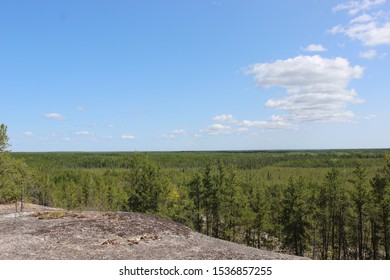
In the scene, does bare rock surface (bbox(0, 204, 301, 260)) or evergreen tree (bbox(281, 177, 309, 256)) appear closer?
bare rock surface (bbox(0, 204, 301, 260))

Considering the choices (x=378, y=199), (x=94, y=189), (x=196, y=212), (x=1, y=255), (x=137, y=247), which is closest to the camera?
(x=1, y=255)

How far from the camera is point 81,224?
20984 millimetres

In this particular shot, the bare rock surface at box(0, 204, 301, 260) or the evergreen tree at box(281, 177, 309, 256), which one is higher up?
the bare rock surface at box(0, 204, 301, 260)

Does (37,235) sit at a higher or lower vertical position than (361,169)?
lower

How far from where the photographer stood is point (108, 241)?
18.4 meters

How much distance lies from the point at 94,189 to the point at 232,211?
47179mm

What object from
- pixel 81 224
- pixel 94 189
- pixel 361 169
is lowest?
pixel 94 189

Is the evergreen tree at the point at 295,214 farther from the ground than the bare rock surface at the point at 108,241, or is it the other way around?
the bare rock surface at the point at 108,241

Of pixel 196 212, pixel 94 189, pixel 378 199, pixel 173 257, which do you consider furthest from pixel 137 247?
pixel 94 189

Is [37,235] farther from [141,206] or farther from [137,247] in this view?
[141,206]

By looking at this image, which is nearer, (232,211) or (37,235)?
(37,235)

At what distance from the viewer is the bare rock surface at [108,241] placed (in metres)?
16.4

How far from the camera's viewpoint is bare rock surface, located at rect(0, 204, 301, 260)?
16391mm

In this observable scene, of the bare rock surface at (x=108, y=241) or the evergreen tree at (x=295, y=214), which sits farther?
the evergreen tree at (x=295, y=214)
